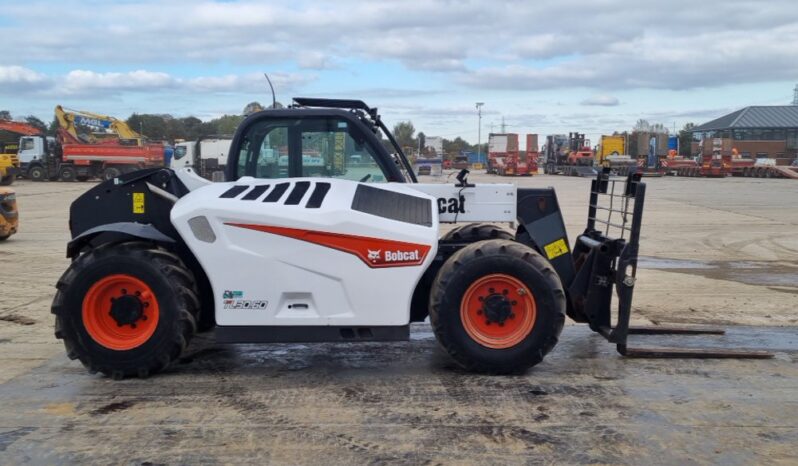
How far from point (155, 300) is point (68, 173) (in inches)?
1631

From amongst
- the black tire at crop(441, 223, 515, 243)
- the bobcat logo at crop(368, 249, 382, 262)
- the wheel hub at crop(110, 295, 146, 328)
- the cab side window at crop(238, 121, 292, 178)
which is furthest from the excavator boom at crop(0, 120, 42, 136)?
the bobcat logo at crop(368, 249, 382, 262)

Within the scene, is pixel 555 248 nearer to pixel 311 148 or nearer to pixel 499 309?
pixel 499 309

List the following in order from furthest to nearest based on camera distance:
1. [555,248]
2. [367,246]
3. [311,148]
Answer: [555,248] < [311,148] < [367,246]

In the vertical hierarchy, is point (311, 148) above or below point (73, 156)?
below

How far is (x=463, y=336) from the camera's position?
5.63m

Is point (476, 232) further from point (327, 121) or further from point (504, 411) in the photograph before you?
point (504, 411)

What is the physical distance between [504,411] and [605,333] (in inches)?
64.3

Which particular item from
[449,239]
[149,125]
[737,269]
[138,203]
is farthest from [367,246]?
[149,125]

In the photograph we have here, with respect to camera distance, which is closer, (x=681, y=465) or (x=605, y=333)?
(x=681, y=465)

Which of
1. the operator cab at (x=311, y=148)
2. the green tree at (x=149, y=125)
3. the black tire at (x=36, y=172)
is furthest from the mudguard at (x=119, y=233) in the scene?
the green tree at (x=149, y=125)

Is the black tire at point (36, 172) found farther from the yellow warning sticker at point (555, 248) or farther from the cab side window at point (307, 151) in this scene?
the yellow warning sticker at point (555, 248)

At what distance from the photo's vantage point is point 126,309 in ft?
18.2

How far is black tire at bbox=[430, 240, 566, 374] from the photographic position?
5578mm

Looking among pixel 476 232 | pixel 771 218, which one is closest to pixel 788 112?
pixel 771 218
